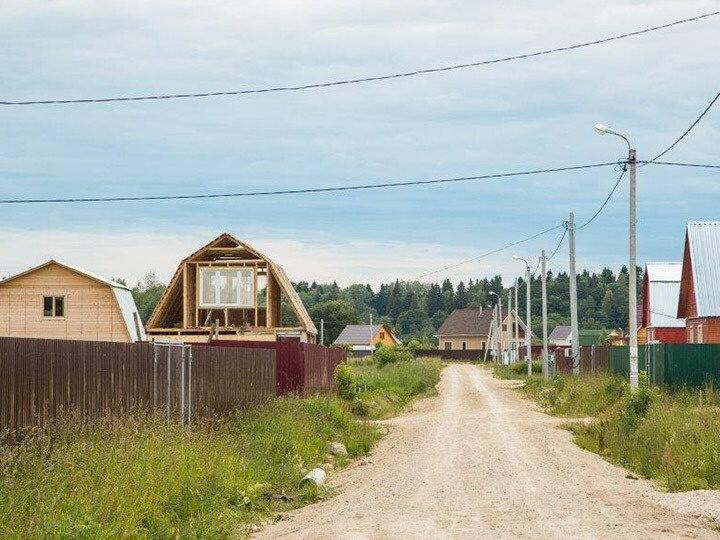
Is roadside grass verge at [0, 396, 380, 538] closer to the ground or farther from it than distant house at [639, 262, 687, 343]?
closer to the ground

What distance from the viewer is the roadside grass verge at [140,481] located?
10.0 m

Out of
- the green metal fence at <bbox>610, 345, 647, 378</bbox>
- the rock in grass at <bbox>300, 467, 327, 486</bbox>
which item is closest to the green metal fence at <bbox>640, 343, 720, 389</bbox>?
the green metal fence at <bbox>610, 345, 647, 378</bbox>

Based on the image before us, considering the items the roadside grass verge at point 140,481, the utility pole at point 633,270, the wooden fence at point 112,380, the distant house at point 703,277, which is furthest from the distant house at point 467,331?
the roadside grass verge at point 140,481

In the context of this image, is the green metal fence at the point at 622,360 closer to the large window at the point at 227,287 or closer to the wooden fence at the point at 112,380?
the large window at the point at 227,287

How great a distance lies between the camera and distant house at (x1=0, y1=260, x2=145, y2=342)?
5022 centimetres

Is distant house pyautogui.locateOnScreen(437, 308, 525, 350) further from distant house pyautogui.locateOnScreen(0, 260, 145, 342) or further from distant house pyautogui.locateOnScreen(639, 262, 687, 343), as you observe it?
distant house pyautogui.locateOnScreen(0, 260, 145, 342)

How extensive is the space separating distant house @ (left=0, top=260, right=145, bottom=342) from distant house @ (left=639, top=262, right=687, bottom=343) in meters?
27.5

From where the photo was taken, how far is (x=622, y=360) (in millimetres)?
38156

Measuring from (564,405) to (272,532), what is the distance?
79.9 ft

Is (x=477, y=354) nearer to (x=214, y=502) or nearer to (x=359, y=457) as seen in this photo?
(x=359, y=457)

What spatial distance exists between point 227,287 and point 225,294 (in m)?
0.32

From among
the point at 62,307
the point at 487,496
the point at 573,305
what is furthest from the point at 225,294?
the point at 487,496

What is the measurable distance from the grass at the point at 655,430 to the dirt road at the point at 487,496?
49cm

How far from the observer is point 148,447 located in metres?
13.0
